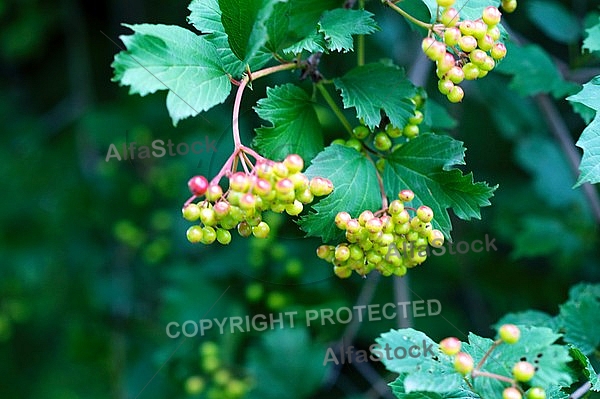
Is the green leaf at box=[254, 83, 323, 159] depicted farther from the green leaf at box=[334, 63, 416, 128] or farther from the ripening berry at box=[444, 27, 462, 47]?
the ripening berry at box=[444, 27, 462, 47]

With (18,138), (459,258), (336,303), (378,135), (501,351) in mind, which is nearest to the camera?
(501,351)

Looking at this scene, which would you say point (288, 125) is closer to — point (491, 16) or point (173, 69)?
point (173, 69)

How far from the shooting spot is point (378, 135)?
1.21 metres

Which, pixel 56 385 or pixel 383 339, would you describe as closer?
pixel 383 339

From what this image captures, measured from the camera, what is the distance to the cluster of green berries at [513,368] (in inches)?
35.3

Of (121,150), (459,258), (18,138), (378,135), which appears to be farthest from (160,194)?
(378,135)

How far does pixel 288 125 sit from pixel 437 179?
0.28m

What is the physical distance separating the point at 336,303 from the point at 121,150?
3.41ft

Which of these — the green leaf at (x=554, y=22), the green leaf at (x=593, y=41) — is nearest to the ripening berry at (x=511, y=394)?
the green leaf at (x=593, y=41)

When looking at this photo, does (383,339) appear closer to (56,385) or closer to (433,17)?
(433,17)

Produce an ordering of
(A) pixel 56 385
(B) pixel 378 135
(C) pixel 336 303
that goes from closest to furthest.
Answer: (B) pixel 378 135, (C) pixel 336 303, (A) pixel 56 385

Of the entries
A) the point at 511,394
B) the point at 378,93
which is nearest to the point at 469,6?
the point at 378,93

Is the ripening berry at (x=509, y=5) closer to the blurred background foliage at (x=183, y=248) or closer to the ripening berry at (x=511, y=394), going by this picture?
the blurred background foliage at (x=183, y=248)

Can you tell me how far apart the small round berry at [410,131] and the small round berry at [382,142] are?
32 mm
